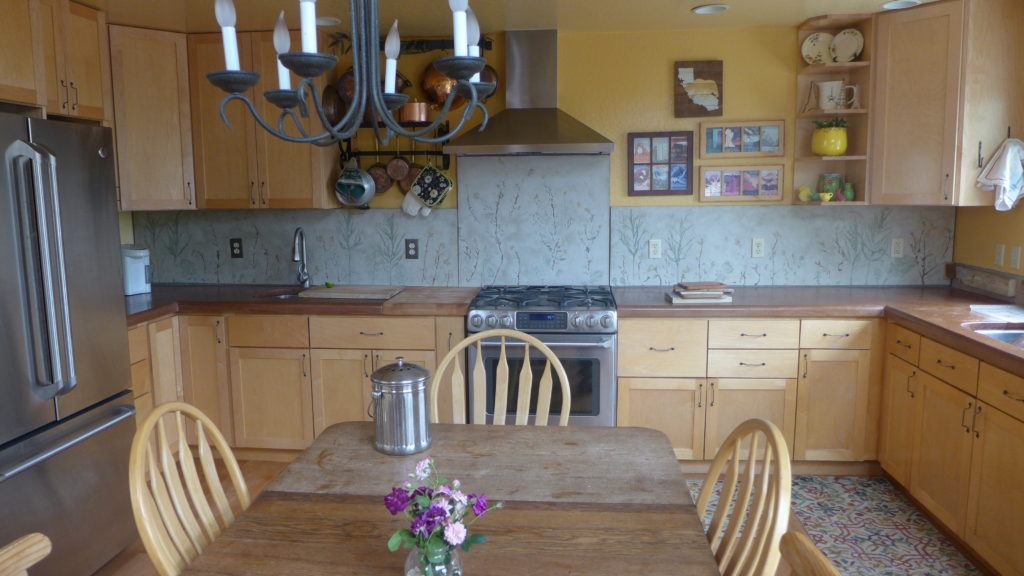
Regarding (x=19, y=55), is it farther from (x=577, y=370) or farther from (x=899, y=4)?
(x=899, y=4)

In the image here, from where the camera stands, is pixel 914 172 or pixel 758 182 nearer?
pixel 914 172

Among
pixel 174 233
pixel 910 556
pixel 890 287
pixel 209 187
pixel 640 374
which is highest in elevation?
pixel 209 187

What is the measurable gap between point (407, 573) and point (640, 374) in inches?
88.4

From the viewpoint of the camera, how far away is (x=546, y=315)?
322 centimetres

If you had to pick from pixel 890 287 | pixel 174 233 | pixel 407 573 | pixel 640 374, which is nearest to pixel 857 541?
pixel 640 374

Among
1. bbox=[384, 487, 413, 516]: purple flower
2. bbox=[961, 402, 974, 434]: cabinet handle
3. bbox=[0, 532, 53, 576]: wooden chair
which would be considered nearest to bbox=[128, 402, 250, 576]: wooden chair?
bbox=[0, 532, 53, 576]: wooden chair

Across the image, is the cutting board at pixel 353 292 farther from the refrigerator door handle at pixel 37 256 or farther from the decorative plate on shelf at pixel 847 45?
the decorative plate on shelf at pixel 847 45

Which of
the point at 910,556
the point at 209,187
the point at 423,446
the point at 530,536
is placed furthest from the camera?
Result: the point at 209,187

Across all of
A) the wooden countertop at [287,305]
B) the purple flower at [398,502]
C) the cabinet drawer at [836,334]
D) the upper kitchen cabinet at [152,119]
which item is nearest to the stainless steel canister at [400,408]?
the purple flower at [398,502]

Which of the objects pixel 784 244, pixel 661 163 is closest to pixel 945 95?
pixel 784 244

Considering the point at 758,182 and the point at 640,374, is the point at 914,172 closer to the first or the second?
the point at 758,182

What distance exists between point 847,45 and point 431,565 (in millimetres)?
3302

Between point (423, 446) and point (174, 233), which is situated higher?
point (174, 233)

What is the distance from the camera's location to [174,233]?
4.02 m
